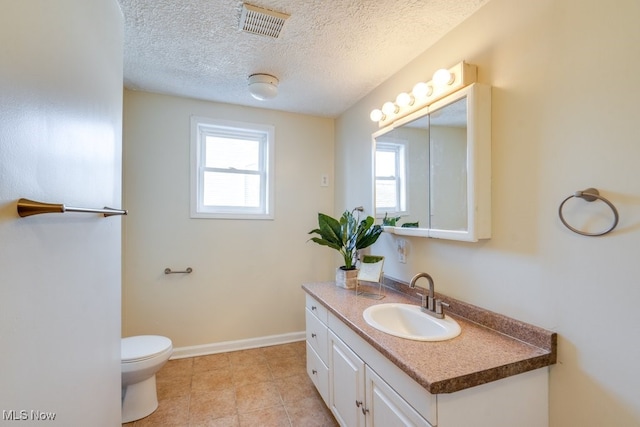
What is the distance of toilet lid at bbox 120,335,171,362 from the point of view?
69.6 inches

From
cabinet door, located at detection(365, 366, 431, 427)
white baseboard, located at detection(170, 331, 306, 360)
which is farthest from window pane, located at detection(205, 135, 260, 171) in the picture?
cabinet door, located at detection(365, 366, 431, 427)

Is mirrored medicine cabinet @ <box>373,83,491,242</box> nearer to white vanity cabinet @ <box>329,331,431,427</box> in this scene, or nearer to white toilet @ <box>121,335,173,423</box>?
white vanity cabinet @ <box>329,331,431,427</box>

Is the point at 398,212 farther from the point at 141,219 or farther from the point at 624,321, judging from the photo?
the point at 141,219

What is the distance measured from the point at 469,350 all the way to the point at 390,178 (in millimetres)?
1241

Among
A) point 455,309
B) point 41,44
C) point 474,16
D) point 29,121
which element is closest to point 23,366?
point 29,121

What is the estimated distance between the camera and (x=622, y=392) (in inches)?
36.0

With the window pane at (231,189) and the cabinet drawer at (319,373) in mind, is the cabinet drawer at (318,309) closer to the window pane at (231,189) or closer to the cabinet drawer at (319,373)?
the cabinet drawer at (319,373)

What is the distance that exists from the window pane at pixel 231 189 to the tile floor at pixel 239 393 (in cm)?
142

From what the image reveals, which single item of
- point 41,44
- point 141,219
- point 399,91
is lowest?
point 141,219

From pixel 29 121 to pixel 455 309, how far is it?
1.80m

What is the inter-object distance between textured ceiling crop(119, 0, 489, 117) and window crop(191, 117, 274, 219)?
0.38m

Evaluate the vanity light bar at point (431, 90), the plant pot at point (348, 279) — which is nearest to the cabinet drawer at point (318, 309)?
the plant pot at point (348, 279)

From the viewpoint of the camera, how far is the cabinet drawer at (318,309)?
1814mm

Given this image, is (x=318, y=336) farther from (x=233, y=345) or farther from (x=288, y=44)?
(x=288, y=44)
